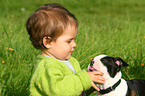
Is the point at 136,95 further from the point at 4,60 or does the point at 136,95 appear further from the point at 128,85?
the point at 4,60

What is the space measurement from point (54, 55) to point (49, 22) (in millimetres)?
350

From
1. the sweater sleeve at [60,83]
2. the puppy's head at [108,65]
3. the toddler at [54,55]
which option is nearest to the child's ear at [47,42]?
the toddler at [54,55]

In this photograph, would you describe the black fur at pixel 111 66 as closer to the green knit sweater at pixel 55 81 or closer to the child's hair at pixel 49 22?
the green knit sweater at pixel 55 81

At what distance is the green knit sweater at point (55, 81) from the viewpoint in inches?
69.9


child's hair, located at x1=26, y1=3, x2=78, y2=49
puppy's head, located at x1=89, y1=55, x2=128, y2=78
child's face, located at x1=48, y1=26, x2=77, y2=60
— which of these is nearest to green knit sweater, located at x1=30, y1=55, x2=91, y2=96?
child's face, located at x1=48, y1=26, x2=77, y2=60

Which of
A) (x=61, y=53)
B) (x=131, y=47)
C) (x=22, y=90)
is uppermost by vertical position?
(x=61, y=53)

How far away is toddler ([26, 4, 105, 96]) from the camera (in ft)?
5.90

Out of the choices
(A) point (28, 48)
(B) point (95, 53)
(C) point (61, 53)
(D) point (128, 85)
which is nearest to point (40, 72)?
(C) point (61, 53)

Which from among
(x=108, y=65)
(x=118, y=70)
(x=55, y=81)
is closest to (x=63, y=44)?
(x=55, y=81)

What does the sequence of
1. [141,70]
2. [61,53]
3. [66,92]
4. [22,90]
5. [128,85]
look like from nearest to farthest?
[66,92] → [61,53] → [128,85] → [22,90] → [141,70]

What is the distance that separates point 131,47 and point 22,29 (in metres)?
2.22

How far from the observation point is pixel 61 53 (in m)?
1.98

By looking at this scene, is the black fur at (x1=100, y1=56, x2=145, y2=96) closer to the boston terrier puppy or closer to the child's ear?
the boston terrier puppy

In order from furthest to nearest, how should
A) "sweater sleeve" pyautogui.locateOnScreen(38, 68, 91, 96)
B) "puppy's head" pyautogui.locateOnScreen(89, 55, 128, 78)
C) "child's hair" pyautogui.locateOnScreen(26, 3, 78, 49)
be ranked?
"puppy's head" pyautogui.locateOnScreen(89, 55, 128, 78) → "child's hair" pyautogui.locateOnScreen(26, 3, 78, 49) → "sweater sleeve" pyautogui.locateOnScreen(38, 68, 91, 96)
